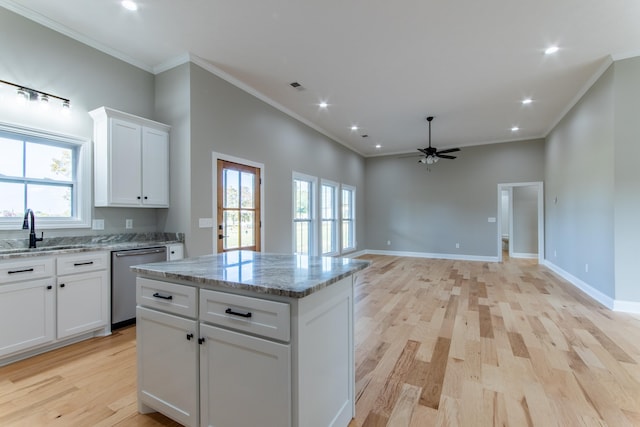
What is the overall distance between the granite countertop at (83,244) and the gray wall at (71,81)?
3.0 inches

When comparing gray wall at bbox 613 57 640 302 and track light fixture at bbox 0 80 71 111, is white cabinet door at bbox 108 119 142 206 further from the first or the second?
gray wall at bbox 613 57 640 302

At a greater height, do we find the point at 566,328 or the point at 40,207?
the point at 40,207

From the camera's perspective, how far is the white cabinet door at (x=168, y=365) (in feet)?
5.04

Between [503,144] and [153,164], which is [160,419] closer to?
[153,164]

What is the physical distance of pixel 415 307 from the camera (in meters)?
3.87

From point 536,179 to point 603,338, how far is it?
18.2 ft

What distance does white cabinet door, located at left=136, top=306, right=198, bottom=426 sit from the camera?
1.54 meters

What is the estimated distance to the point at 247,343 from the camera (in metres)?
1.33

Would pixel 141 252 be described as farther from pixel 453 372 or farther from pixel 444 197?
pixel 444 197

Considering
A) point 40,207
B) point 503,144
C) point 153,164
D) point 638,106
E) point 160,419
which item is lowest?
point 160,419

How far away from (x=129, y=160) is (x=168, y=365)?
8.73 feet

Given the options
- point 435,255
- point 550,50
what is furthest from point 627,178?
point 435,255

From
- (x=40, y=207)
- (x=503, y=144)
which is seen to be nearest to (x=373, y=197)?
(x=503, y=144)

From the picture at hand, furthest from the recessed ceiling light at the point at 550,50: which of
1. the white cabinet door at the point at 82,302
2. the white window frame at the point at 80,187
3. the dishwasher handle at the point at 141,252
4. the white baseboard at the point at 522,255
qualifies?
the white baseboard at the point at 522,255
